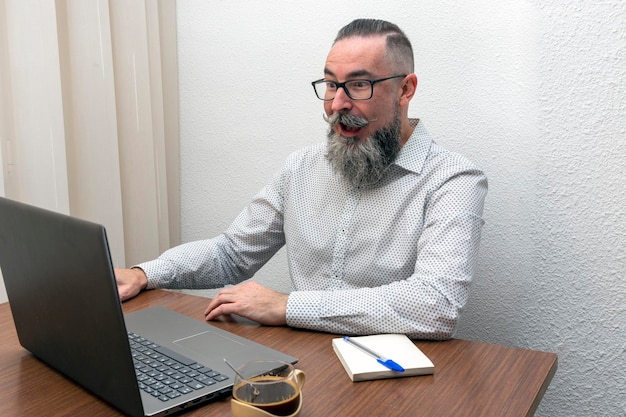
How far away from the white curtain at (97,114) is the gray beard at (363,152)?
85cm

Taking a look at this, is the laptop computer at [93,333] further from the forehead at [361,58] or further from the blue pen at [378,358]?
the forehead at [361,58]

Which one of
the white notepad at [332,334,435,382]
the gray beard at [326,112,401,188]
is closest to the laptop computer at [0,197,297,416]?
the white notepad at [332,334,435,382]

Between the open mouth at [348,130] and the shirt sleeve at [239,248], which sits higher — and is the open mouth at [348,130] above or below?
above

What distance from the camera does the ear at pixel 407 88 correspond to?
1.59 metres

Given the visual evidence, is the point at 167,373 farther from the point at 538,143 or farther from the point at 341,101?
the point at 538,143

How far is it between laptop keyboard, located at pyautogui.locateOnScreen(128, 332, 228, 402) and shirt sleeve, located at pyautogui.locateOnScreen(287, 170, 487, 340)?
0.93 feet

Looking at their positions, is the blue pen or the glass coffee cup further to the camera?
the blue pen

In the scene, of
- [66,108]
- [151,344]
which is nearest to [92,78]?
[66,108]

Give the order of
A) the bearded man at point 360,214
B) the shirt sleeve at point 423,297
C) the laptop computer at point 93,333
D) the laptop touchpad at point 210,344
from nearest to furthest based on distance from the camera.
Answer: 1. the laptop computer at point 93,333
2. the laptop touchpad at point 210,344
3. the shirt sleeve at point 423,297
4. the bearded man at point 360,214

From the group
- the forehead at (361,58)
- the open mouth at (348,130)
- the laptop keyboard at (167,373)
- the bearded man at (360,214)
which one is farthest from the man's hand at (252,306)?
the forehead at (361,58)

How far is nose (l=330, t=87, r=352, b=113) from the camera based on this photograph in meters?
1.54

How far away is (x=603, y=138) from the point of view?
1.55 metres

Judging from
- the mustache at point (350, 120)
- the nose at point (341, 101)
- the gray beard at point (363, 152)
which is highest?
A: the nose at point (341, 101)

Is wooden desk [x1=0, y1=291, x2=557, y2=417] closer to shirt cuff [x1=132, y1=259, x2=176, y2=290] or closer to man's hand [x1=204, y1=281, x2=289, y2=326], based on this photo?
man's hand [x1=204, y1=281, x2=289, y2=326]
